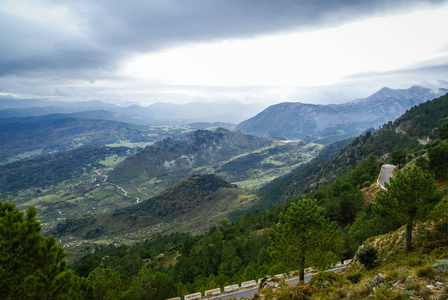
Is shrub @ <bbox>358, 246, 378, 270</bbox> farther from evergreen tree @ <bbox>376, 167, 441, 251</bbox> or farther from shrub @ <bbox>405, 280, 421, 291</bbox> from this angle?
shrub @ <bbox>405, 280, 421, 291</bbox>

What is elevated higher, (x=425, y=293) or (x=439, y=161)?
(x=425, y=293)

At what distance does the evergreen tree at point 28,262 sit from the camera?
608 inches

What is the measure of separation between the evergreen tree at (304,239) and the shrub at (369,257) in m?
3.12

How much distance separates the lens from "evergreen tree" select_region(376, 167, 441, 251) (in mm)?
22766

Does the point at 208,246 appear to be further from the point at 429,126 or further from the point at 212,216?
the point at 429,126

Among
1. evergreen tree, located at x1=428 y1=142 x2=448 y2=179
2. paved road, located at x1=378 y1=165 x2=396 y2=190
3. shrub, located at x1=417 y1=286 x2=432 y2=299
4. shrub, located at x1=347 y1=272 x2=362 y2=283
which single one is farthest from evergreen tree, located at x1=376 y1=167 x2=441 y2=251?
paved road, located at x1=378 y1=165 x2=396 y2=190

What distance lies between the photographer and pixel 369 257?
24.5m

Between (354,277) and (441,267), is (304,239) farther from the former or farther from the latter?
(441,267)

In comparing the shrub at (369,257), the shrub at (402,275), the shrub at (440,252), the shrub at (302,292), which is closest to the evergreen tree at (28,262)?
the shrub at (302,292)

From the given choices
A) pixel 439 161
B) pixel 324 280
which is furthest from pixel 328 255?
pixel 439 161

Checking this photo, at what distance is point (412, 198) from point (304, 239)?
11259 mm

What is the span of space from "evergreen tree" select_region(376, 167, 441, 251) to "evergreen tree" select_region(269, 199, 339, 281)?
7125mm

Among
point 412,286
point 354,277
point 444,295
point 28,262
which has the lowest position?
point 354,277

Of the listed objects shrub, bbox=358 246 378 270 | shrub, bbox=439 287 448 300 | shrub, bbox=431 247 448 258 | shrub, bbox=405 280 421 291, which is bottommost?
shrub, bbox=358 246 378 270
